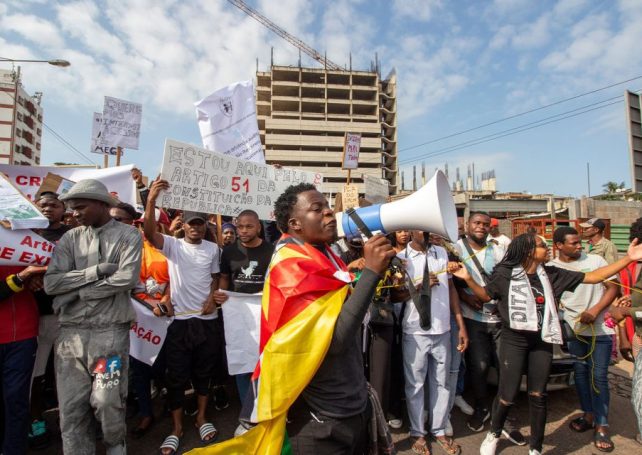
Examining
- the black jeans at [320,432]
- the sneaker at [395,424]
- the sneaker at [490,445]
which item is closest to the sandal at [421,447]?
the sneaker at [395,424]

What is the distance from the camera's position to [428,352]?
3207mm

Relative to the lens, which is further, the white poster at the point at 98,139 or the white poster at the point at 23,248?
the white poster at the point at 98,139

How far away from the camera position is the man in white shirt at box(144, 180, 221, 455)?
3301 mm

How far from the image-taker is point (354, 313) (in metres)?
1.44

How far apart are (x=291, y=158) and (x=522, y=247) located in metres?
56.0

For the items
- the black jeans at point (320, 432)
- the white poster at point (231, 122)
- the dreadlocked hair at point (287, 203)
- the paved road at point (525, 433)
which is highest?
the white poster at point (231, 122)

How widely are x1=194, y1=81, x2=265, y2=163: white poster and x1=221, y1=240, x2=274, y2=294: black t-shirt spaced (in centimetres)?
195

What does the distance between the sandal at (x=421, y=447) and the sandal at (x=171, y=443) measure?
6.56 feet

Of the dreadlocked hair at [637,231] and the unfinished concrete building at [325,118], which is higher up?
the unfinished concrete building at [325,118]

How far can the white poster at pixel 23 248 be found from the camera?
7.91ft

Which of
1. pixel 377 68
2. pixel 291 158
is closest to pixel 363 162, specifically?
pixel 291 158

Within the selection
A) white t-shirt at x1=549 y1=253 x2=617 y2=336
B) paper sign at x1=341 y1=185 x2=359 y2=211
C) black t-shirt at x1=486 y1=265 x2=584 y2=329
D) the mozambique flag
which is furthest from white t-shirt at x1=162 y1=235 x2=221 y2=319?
white t-shirt at x1=549 y1=253 x2=617 y2=336

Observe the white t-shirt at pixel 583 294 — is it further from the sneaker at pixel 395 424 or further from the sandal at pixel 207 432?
the sandal at pixel 207 432

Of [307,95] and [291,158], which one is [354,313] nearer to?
[291,158]
